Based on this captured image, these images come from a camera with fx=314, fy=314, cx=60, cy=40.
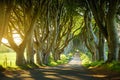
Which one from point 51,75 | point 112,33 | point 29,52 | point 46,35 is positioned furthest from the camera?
point 46,35

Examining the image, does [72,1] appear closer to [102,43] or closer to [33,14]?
[33,14]

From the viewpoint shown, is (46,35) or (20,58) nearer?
(20,58)

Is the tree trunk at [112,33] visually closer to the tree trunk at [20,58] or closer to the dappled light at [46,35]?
the dappled light at [46,35]

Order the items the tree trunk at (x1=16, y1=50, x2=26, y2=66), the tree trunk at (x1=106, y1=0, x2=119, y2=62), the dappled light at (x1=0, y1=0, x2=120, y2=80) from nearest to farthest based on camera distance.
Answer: the dappled light at (x1=0, y1=0, x2=120, y2=80), the tree trunk at (x1=106, y1=0, x2=119, y2=62), the tree trunk at (x1=16, y1=50, x2=26, y2=66)

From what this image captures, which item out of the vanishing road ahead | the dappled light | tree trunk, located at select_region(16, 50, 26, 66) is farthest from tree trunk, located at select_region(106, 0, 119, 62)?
tree trunk, located at select_region(16, 50, 26, 66)

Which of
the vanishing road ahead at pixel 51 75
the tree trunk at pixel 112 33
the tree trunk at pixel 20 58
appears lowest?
the vanishing road ahead at pixel 51 75

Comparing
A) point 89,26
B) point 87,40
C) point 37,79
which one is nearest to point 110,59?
point 37,79

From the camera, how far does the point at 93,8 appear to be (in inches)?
946

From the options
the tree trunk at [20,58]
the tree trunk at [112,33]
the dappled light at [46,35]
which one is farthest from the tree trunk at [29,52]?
the tree trunk at [112,33]

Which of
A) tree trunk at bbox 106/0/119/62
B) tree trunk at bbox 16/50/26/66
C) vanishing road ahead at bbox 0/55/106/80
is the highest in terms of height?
tree trunk at bbox 106/0/119/62

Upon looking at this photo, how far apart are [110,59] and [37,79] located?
1037 centimetres

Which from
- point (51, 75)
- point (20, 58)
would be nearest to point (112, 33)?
point (51, 75)

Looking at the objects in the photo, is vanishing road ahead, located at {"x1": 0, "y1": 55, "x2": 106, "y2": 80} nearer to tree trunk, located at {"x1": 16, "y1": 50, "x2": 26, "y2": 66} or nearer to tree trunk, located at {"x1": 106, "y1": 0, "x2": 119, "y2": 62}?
tree trunk, located at {"x1": 106, "y1": 0, "x2": 119, "y2": 62}

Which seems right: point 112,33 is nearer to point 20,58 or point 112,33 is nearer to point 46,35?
point 20,58
